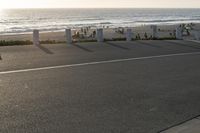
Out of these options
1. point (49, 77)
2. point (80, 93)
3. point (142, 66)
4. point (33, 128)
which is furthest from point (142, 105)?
point (142, 66)

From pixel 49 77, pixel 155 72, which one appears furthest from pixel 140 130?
pixel 155 72

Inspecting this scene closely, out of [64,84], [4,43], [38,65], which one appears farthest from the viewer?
[4,43]

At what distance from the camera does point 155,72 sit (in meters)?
11.2

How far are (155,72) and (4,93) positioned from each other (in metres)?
4.71

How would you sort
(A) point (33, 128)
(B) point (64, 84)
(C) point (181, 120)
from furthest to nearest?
(B) point (64, 84), (C) point (181, 120), (A) point (33, 128)

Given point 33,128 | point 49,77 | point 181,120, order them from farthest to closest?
point 49,77
point 181,120
point 33,128

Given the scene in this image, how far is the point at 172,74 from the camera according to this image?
10.9 metres

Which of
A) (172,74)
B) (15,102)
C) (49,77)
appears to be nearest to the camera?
(15,102)

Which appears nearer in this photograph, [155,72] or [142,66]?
[155,72]

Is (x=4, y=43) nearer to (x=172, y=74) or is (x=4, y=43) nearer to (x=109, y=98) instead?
(x=172, y=74)

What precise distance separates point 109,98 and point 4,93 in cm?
216

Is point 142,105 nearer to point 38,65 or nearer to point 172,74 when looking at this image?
point 172,74

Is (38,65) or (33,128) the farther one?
(38,65)

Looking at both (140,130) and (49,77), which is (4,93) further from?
(140,130)
